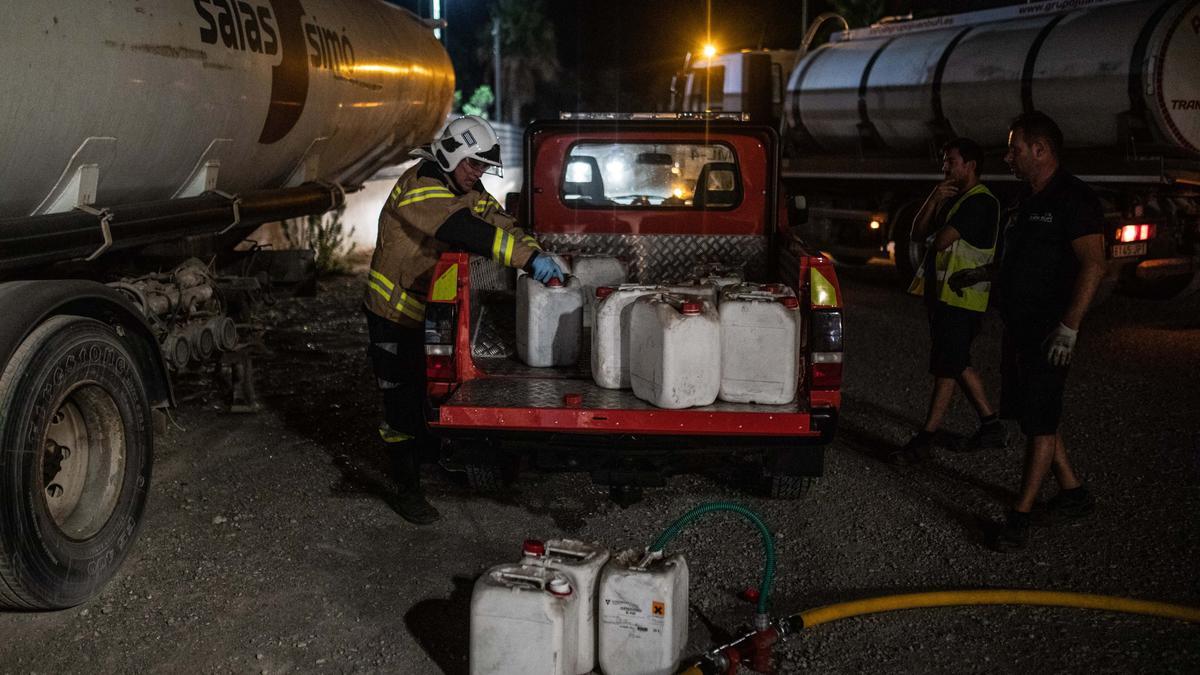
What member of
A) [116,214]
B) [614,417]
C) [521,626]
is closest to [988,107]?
[614,417]

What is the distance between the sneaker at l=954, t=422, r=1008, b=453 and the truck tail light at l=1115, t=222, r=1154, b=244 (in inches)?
192

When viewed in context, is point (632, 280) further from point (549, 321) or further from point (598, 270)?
point (549, 321)

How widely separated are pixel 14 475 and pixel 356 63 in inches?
174

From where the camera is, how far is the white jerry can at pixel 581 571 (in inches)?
144

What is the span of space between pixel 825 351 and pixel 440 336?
1.63 meters

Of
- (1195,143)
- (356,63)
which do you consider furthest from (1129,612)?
(1195,143)

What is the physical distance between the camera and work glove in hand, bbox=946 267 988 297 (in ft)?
19.7

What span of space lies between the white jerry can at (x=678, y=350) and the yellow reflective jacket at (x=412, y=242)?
2.64 ft

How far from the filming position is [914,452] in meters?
6.30

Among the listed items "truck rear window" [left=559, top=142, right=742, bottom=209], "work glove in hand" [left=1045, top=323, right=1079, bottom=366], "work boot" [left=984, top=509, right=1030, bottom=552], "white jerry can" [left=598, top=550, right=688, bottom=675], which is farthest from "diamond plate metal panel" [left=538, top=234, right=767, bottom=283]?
"white jerry can" [left=598, top=550, right=688, bottom=675]

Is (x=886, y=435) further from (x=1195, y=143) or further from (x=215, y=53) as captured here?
(x=1195, y=143)

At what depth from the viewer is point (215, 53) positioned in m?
5.54

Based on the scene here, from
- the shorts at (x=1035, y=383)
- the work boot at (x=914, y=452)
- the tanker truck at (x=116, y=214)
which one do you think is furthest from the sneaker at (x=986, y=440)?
the tanker truck at (x=116, y=214)

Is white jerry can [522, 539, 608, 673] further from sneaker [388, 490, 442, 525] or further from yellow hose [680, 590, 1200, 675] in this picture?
sneaker [388, 490, 442, 525]
